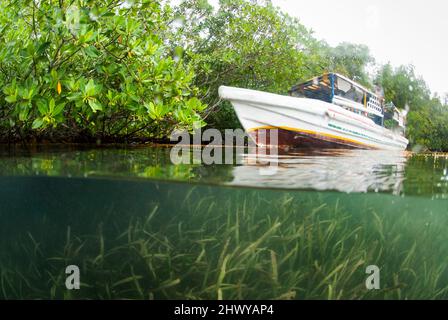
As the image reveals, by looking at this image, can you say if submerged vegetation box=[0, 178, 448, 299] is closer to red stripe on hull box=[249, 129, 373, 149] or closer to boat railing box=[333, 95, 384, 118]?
red stripe on hull box=[249, 129, 373, 149]

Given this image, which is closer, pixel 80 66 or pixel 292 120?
pixel 80 66

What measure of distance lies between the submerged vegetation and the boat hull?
185 inches

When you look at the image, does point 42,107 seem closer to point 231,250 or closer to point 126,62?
point 126,62

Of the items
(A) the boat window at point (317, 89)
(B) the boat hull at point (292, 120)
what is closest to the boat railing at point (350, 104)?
(A) the boat window at point (317, 89)

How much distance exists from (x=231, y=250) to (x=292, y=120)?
7.23 meters

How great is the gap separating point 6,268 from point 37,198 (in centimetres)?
322

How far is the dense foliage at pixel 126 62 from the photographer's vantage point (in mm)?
4938

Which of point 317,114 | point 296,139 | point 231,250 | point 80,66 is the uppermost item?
point 80,66

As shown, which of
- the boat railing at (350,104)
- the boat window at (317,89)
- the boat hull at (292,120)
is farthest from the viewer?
the boat window at (317,89)

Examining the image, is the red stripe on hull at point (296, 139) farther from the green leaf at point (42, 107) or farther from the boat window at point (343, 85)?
the green leaf at point (42, 107)

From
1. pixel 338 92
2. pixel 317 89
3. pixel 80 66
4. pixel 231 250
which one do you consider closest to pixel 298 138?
pixel 317 89

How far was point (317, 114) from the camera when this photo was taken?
11398 millimetres

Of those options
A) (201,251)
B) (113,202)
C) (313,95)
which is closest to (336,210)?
(201,251)

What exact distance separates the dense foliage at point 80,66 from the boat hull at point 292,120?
4133 mm
